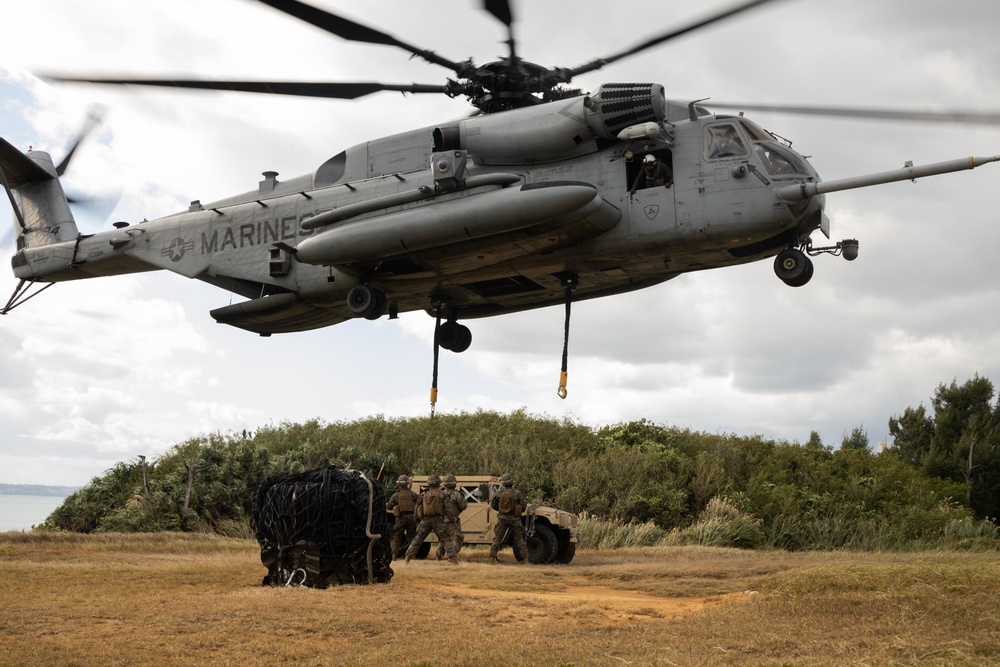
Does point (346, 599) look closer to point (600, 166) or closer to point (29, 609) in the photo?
point (29, 609)

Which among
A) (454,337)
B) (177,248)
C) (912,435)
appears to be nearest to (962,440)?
(912,435)

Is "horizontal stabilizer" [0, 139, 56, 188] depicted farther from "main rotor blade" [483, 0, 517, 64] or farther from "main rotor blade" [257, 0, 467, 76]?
"main rotor blade" [483, 0, 517, 64]

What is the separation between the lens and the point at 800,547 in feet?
70.5

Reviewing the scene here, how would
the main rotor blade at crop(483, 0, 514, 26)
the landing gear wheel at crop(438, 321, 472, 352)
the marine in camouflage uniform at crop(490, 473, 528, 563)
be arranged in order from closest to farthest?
the main rotor blade at crop(483, 0, 514, 26) < the marine in camouflage uniform at crop(490, 473, 528, 563) < the landing gear wheel at crop(438, 321, 472, 352)

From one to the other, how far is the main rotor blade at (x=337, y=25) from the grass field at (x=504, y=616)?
6.65 meters

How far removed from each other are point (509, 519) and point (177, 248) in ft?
27.8

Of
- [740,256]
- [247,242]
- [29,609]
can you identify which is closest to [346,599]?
[29,609]

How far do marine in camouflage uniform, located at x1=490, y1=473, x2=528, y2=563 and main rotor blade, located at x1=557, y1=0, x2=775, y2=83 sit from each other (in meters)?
6.20

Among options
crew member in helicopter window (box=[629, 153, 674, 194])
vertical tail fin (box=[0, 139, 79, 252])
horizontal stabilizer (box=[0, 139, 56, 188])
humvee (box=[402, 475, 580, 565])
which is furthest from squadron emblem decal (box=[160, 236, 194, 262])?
crew member in helicopter window (box=[629, 153, 674, 194])

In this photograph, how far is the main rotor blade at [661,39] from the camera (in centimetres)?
1080

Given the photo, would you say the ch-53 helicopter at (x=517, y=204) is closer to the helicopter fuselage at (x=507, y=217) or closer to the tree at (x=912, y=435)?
the helicopter fuselage at (x=507, y=217)

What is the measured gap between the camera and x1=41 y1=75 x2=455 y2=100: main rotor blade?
13.3m

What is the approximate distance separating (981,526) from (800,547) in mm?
4518

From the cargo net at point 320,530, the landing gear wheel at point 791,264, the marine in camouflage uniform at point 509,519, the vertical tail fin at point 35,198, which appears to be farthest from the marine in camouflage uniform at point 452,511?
the vertical tail fin at point 35,198
